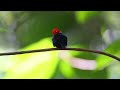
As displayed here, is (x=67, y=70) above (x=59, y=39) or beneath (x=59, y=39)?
beneath

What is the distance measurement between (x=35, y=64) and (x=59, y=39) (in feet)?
1.10

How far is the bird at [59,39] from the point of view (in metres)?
2.59

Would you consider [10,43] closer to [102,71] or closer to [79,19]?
[79,19]

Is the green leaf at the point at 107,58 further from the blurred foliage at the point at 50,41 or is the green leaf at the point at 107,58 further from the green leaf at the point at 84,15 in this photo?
the green leaf at the point at 84,15

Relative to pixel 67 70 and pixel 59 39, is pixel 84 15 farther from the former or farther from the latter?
pixel 67 70

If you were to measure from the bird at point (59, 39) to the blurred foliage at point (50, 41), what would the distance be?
3.3 inches

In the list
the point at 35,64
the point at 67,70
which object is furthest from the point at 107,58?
the point at 35,64

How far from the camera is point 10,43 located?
109 inches

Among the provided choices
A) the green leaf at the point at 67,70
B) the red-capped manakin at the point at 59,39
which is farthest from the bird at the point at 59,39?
the green leaf at the point at 67,70

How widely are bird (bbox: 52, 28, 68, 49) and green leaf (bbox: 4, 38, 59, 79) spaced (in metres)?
0.10

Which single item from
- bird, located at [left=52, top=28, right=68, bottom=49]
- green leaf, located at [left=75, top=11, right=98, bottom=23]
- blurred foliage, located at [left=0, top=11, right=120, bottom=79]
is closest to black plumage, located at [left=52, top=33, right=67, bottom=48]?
bird, located at [left=52, top=28, right=68, bottom=49]

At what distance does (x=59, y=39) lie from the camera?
2598 millimetres

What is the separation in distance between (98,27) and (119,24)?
0.18m

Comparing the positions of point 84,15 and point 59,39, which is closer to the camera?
point 59,39
